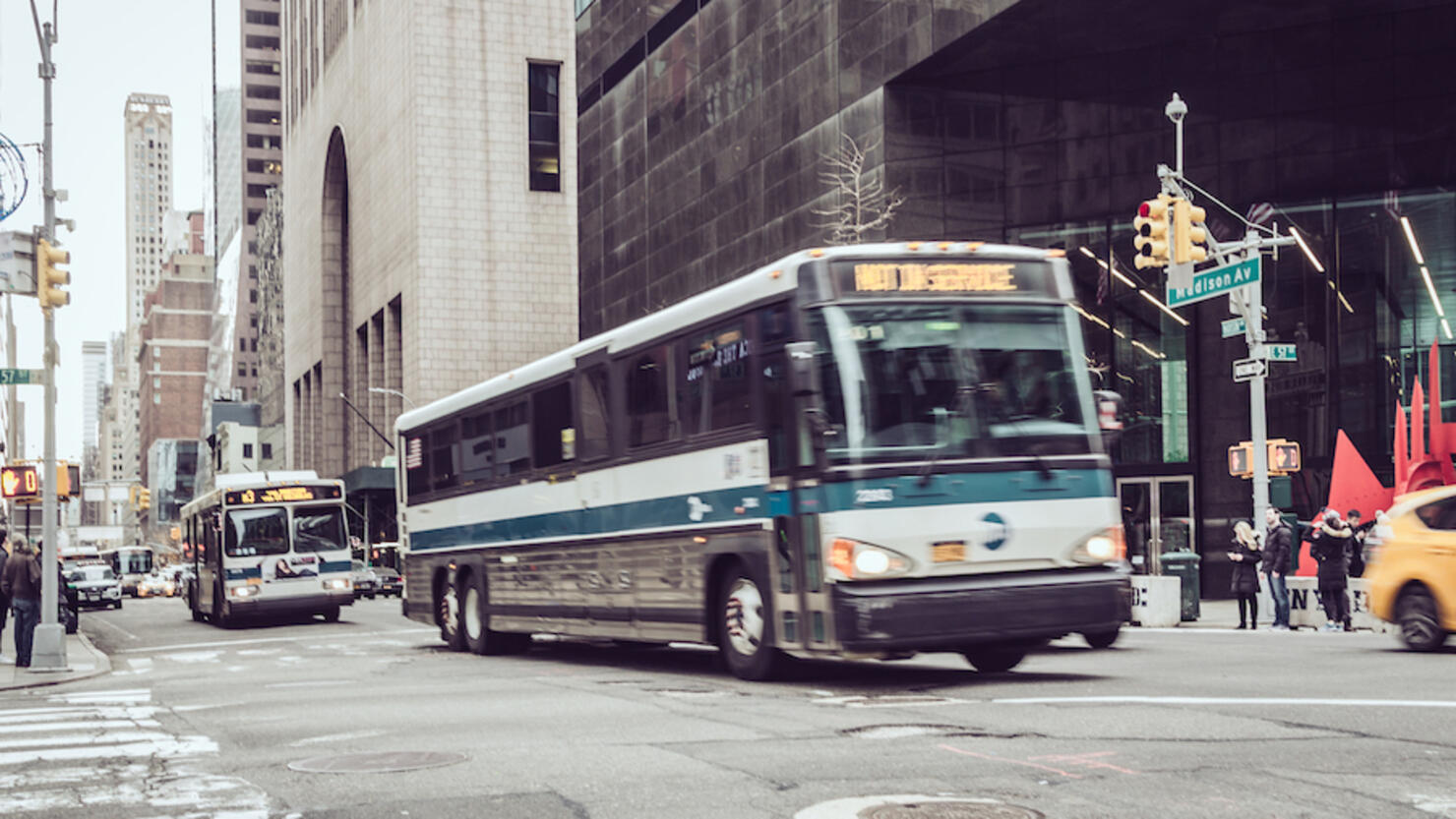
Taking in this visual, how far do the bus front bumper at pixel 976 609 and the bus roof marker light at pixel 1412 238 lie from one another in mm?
26536

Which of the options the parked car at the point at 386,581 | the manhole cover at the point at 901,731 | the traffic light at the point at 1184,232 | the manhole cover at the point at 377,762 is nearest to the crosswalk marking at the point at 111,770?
the manhole cover at the point at 377,762

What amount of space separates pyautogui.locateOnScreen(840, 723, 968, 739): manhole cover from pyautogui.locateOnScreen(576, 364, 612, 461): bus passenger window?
664 centimetres

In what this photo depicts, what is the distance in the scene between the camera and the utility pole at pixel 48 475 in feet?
64.1

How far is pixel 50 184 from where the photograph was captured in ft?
69.4

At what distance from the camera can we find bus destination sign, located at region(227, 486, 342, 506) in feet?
100

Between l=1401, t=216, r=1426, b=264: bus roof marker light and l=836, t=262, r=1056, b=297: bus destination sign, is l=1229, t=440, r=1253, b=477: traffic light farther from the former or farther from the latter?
l=836, t=262, r=1056, b=297: bus destination sign

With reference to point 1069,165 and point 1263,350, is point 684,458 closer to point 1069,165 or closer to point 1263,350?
point 1263,350

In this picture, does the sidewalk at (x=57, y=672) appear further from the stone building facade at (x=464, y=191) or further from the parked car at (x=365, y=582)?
the stone building facade at (x=464, y=191)

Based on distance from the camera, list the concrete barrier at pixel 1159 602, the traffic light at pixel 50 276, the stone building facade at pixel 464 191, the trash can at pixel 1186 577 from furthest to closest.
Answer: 1. the stone building facade at pixel 464 191
2. the trash can at pixel 1186 577
3. the concrete barrier at pixel 1159 602
4. the traffic light at pixel 50 276

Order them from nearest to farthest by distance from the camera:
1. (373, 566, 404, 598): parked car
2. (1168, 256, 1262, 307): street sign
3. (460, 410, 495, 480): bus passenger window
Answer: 1. (460, 410, 495, 480): bus passenger window
2. (1168, 256, 1262, 307): street sign
3. (373, 566, 404, 598): parked car

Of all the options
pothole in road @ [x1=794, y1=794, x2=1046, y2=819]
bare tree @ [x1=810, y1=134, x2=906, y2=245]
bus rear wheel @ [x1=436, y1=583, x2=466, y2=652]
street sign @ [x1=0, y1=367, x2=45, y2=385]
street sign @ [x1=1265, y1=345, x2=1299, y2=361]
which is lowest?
bus rear wheel @ [x1=436, y1=583, x2=466, y2=652]

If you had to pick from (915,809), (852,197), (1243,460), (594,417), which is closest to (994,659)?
(594,417)

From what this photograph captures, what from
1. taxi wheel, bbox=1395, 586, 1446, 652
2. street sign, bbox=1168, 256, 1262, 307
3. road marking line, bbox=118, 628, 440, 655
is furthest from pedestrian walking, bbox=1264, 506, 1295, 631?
road marking line, bbox=118, 628, 440, 655

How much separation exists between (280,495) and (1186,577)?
672 inches
